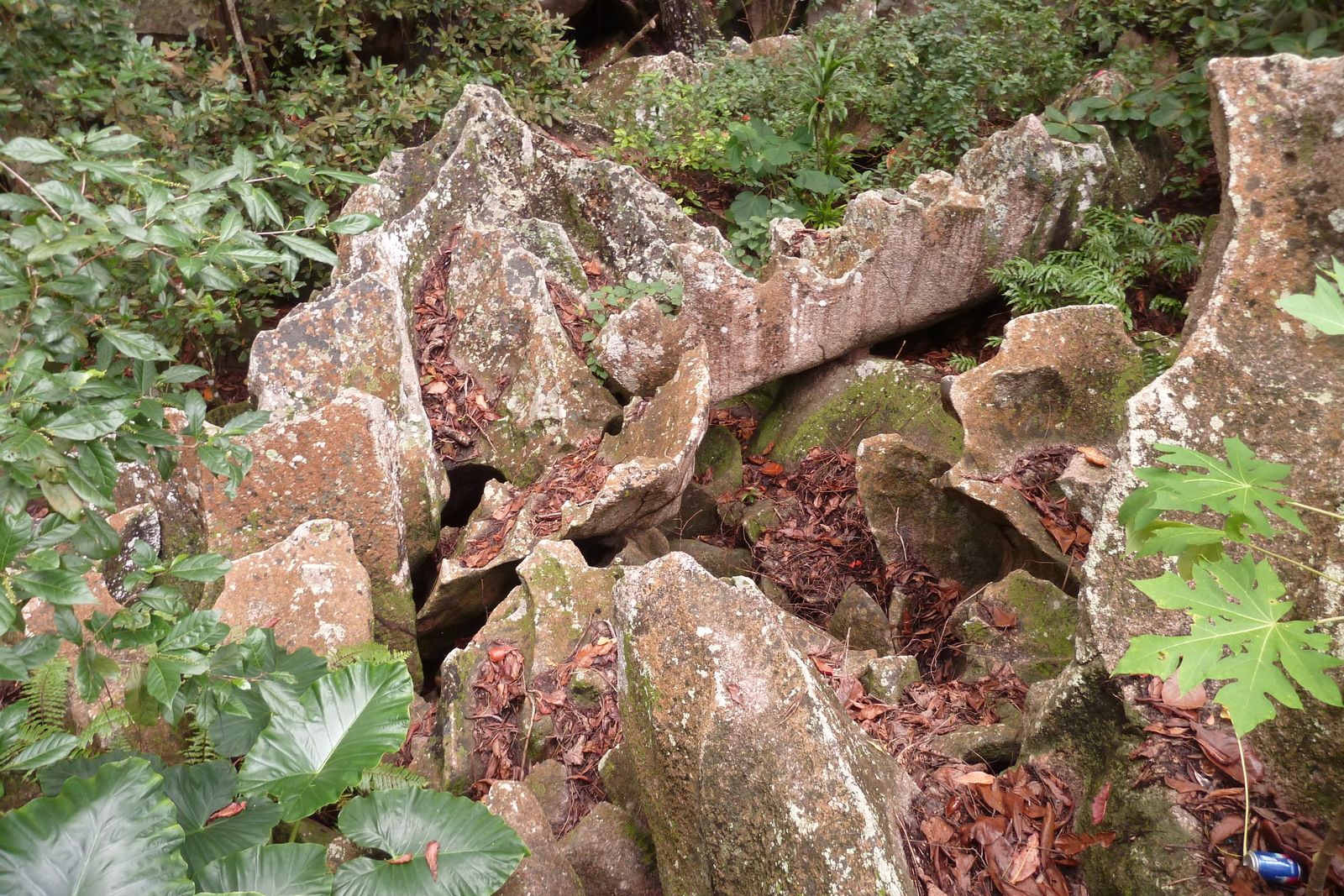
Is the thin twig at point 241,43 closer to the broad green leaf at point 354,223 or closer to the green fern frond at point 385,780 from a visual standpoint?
the broad green leaf at point 354,223

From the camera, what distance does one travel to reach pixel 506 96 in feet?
21.2

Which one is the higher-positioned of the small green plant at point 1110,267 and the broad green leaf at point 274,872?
the small green plant at point 1110,267

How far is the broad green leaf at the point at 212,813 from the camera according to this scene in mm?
2180

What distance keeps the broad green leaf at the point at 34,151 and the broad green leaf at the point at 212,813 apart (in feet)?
5.27

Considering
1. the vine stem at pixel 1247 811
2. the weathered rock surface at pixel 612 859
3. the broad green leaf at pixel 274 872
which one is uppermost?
the vine stem at pixel 1247 811

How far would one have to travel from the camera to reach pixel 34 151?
168cm

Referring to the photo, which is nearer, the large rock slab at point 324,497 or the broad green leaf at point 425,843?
the broad green leaf at point 425,843

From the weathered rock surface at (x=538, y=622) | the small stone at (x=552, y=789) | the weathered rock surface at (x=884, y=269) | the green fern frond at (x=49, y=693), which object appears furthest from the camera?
the weathered rock surface at (x=884, y=269)

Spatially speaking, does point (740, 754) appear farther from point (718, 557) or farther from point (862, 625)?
point (718, 557)

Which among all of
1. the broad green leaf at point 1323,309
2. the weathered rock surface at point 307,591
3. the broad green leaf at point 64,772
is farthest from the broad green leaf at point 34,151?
the broad green leaf at point 1323,309

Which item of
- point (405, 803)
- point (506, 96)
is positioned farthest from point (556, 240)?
point (405, 803)

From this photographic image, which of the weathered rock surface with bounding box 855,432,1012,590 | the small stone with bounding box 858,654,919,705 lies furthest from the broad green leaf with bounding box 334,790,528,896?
the weathered rock surface with bounding box 855,432,1012,590

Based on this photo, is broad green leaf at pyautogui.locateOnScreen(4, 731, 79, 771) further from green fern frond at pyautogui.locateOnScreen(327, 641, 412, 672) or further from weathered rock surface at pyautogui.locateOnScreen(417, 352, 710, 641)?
weathered rock surface at pyautogui.locateOnScreen(417, 352, 710, 641)

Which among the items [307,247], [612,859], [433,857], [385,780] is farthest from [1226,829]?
[307,247]
